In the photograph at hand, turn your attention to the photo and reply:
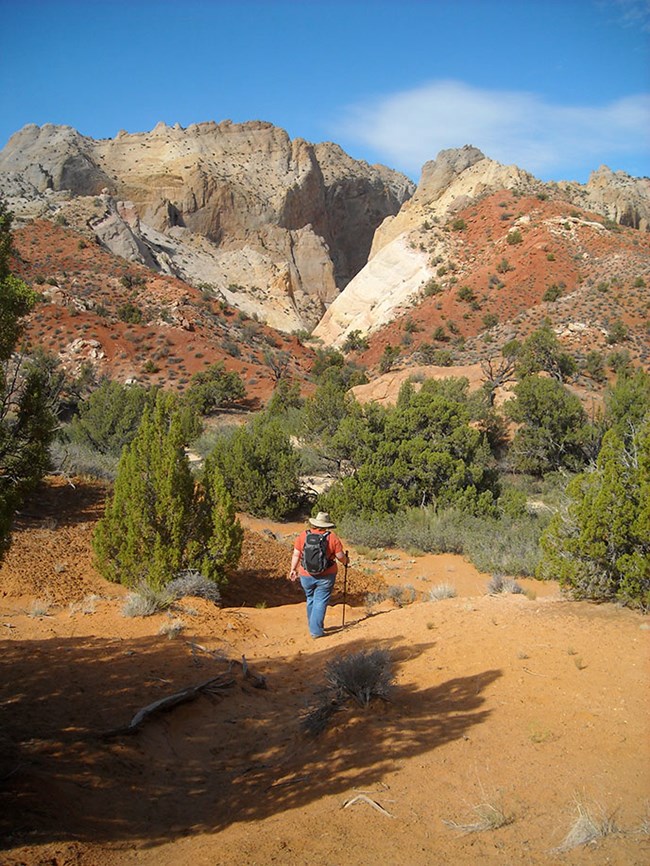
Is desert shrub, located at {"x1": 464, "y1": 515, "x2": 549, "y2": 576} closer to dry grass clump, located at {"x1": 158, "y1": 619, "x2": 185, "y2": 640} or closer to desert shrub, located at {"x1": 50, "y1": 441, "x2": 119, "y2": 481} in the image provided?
dry grass clump, located at {"x1": 158, "y1": 619, "x2": 185, "y2": 640}

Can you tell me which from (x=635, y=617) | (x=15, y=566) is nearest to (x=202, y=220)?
(x=15, y=566)

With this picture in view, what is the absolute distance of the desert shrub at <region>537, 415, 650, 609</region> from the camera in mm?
6887

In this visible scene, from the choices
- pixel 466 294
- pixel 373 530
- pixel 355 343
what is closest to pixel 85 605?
pixel 373 530

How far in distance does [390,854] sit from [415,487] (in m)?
14.1

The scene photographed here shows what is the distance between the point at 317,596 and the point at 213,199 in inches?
2758

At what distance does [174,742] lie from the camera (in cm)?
540

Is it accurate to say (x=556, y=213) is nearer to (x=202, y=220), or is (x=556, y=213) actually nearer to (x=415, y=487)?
(x=202, y=220)

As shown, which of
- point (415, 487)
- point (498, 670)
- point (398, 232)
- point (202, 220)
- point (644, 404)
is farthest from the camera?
point (202, 220)

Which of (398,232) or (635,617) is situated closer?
(635,617)

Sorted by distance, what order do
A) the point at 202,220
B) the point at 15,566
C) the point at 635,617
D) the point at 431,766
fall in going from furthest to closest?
1. the point at 202,220
2. the point at 15,566
3. the point at 635,617
4. the point at 431,766

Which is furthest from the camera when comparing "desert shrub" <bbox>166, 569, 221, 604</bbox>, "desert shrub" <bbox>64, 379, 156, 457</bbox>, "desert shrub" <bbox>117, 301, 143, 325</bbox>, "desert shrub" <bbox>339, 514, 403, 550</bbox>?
"desert shrub" <bbox>117, 301, 143, 325</bbox>

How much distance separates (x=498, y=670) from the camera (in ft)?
19.3

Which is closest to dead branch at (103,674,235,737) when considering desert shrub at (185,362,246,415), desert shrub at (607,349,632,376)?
desert shrub at (185,362,246,415)

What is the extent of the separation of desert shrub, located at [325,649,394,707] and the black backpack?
2.04 meters
